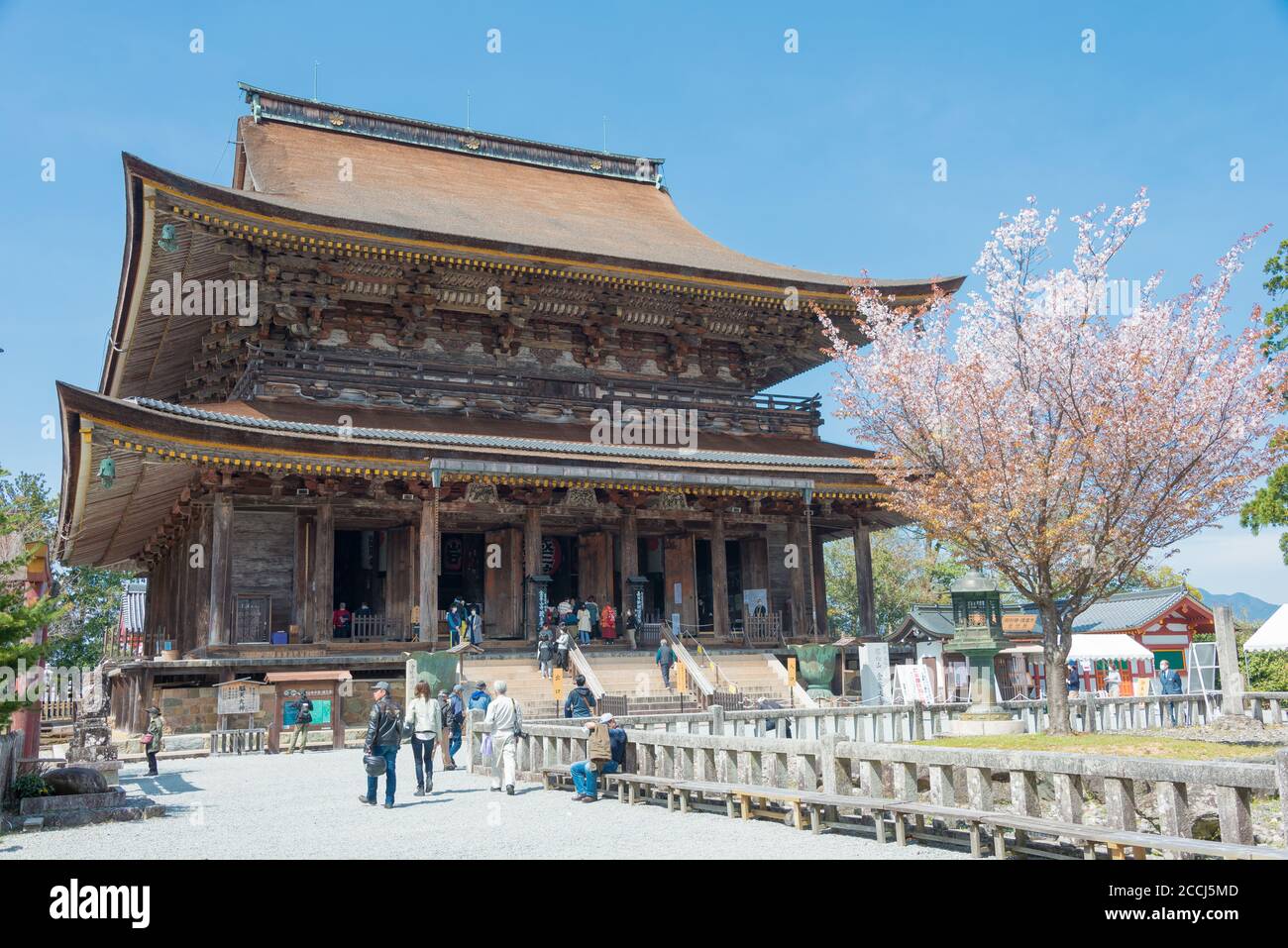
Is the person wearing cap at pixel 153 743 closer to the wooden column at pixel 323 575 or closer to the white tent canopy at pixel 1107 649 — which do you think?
the wooden column at pixel 323 575

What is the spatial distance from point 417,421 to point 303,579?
4599mm

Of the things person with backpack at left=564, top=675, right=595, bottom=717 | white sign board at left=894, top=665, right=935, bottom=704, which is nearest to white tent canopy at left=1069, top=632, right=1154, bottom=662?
white sign board at left=894, top=665, right=935, bottom=704

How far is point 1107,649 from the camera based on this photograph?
34.1 metres

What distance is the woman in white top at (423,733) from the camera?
559 inches

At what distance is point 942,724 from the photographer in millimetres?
20359

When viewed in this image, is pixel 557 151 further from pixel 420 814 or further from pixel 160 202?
pixel 420 814

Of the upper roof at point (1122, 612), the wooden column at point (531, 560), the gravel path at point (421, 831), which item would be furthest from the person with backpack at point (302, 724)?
the upper roof at point (1122, 612)

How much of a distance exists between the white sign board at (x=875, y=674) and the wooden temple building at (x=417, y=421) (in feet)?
13.1

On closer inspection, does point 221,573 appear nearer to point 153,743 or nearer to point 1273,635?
point 153,743

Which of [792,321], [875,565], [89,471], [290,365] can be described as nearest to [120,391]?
[290,365]

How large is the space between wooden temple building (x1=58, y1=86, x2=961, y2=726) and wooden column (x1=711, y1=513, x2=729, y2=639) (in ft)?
0.28

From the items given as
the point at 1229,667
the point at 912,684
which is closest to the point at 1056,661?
the point at 912,684

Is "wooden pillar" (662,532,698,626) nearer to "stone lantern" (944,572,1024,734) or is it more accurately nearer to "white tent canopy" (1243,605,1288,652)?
"stone lantern" (944,572,1024,734)

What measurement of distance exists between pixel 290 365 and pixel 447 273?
451 centimetres
